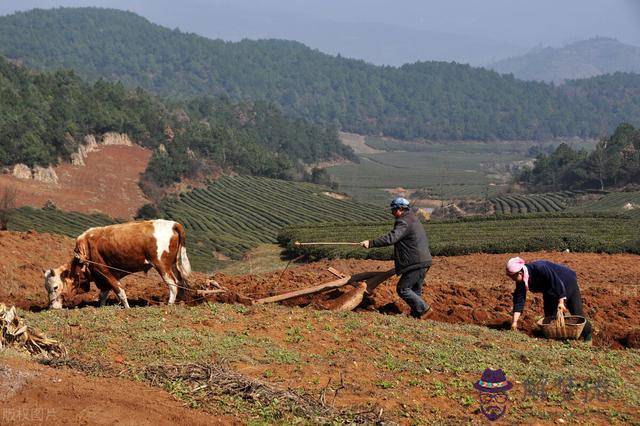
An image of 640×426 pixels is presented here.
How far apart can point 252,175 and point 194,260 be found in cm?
6812

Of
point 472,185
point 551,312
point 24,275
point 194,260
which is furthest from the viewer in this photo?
point 472,185

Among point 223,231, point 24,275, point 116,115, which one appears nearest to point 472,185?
point 116,115

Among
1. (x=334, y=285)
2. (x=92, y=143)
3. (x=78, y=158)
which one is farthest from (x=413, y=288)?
(x=92, y=143)

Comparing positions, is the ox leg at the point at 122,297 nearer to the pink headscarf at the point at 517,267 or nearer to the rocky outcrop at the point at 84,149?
the pink headscarf at the point at 517,267

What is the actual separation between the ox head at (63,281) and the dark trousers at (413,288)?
5865 millimetres

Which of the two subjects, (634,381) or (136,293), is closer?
(634,381)

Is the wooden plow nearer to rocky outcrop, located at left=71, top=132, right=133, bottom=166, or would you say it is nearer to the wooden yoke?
the wooden yoke

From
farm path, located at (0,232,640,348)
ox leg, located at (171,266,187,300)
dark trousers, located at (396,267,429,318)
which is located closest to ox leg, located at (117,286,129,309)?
farm path, located at (0,232,640,348)

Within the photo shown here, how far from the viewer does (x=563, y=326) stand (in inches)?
464

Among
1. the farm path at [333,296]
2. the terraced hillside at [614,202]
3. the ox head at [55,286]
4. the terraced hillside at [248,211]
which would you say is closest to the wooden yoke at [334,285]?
the farm path at [333,296]

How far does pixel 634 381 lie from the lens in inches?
385

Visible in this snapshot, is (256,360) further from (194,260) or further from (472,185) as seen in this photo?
(472,185)

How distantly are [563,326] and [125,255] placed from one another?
771 centimetres

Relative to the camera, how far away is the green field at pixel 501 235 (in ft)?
115
